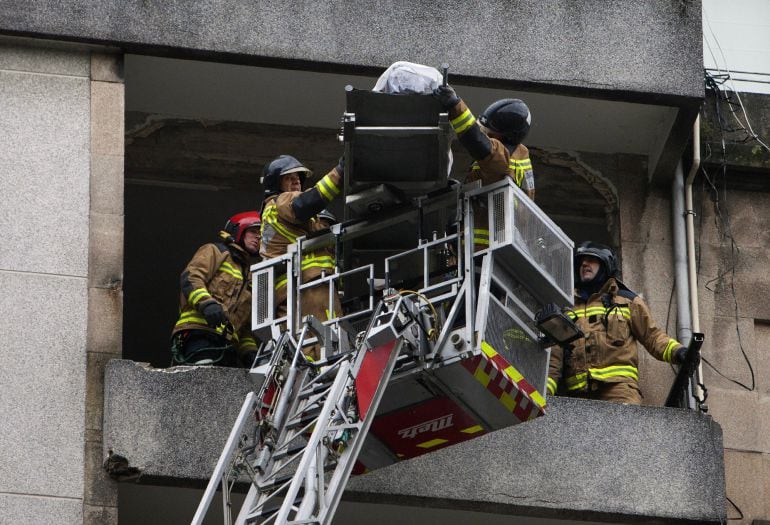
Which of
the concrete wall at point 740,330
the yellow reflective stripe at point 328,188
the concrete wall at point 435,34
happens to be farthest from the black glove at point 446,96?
the concrete wall at point 740,330

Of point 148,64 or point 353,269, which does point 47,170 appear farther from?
point 353,269

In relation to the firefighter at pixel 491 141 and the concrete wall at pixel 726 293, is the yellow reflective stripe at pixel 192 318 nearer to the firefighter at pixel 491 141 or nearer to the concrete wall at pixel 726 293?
the firefighter at pixel 491 141

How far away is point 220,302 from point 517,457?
257 cm

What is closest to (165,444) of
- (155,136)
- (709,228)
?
(155,136)

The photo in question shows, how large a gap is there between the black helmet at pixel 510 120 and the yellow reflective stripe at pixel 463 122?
2.76ft

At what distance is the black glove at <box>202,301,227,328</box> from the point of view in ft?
48.4

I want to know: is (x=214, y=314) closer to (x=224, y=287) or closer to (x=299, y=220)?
(x=224, y=287)

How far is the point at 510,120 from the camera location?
43.8 feet

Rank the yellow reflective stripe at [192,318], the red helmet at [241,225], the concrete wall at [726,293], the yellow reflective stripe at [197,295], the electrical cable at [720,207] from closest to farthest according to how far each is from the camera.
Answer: the yellow reflective stripe at [197,295] → the yellow reflective stripe at [192,318] → the red helmet at [241,225] → the concrete wall at [726,293] → the electrical cable at [720,207]

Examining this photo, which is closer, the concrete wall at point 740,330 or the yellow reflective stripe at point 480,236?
the yellow reflective stripe at point 480,236

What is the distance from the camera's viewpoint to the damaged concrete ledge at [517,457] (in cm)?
1394

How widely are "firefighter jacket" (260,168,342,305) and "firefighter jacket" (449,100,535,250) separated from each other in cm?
106

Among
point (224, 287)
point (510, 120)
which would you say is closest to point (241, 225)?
point (224, 287)

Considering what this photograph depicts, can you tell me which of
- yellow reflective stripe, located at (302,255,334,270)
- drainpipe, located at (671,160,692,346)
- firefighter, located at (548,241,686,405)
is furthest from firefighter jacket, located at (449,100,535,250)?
drainpipe, located at (671,160,692,346)
